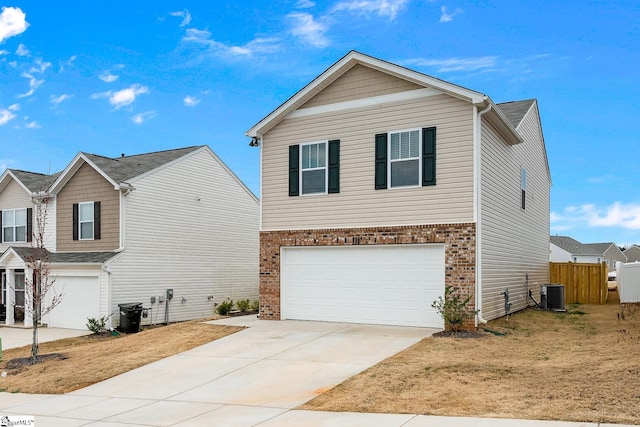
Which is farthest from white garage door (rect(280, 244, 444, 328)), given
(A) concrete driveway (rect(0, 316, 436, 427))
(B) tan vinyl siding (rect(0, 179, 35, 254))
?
(B) tan vinyl siding (rect(0, 179, 35, 254))

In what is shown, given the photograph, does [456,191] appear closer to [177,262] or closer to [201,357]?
[201,357]

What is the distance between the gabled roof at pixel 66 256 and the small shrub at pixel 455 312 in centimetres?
1369

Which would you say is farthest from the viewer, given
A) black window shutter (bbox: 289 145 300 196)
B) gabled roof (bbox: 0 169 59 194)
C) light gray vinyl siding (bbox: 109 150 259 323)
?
gabled roof (bbox: 0 169 59 194)

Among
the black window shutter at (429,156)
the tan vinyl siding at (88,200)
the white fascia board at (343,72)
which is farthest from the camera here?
the tan vinyl siding at (88,200)

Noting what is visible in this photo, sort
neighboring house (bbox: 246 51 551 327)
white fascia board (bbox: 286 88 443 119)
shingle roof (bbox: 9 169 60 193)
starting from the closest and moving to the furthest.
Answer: neighboring house (bbox: 246 51 551 327) < white fascia board (bbox: 286 88 443 119) < shingle roof (bbox: 9 169 60 193)

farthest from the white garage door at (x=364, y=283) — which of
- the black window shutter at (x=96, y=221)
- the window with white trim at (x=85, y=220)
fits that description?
the window with white trim at (x=85, y=220)

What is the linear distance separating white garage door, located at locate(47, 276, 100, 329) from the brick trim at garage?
8442 mm

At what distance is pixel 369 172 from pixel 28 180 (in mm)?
19297

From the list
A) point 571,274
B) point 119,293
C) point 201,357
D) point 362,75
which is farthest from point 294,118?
point 571,274

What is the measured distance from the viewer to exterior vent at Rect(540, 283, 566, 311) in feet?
72.3

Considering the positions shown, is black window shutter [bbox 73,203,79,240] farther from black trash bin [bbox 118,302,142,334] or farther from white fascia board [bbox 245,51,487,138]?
white fascia board [bbox 245,51,487,138]

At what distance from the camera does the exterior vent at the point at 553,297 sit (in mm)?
22047

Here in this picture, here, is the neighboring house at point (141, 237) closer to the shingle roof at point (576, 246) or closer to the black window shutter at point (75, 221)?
the black window shutter at point (75, 221)

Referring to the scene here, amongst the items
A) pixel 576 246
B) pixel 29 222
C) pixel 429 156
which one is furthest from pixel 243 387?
pixel 576 246
